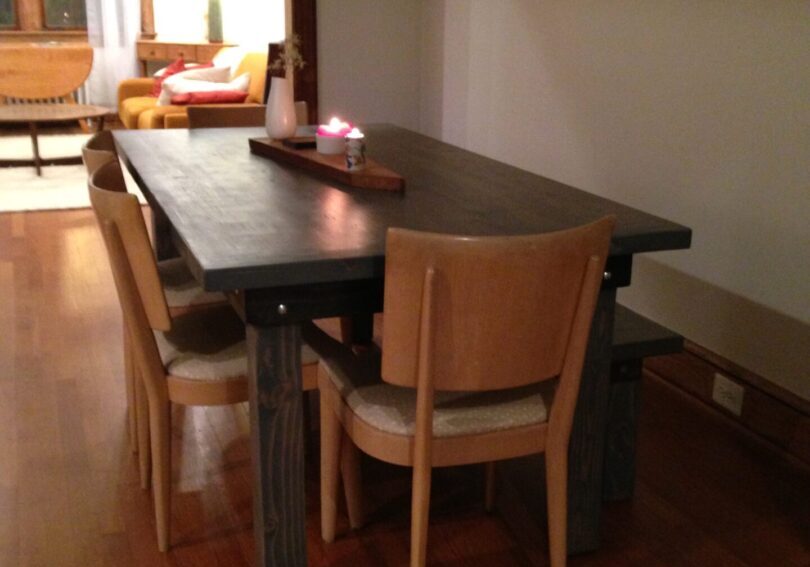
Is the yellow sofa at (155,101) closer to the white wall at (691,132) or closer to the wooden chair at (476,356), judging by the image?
the white wall at (691,132)

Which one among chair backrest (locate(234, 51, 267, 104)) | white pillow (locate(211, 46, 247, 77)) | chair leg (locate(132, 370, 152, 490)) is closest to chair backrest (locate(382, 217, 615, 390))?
chair leg (locate(132, 370, 152, 490))

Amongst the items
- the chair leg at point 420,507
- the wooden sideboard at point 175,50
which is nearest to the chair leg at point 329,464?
the chair leg at point 420,507

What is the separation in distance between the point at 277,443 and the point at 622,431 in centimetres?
93

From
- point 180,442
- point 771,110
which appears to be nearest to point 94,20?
point 180,442

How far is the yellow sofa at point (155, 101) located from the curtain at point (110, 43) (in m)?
1.25

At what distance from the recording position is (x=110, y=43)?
26.8ft

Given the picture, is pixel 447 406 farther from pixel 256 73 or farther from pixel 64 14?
pixel 64 14

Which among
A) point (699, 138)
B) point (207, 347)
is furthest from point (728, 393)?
point (207, 347)

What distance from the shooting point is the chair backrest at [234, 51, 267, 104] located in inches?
241

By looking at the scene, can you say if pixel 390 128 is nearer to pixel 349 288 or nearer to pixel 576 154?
pixel 576 154

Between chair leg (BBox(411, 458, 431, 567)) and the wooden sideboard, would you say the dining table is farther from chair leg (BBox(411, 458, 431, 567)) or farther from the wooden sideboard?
the wooden sideboard

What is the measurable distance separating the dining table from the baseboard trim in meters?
0.78

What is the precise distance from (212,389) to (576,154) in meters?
1.98

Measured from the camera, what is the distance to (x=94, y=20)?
8125 millimetres
